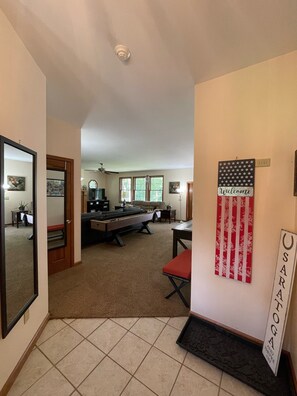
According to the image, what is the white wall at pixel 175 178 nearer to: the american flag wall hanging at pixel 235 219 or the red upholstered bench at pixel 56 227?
the red upholstered bench at pixel 56 227

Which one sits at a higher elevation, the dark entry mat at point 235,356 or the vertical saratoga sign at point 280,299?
the vertical saratoga sign at point 280,299

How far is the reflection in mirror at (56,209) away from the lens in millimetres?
2839

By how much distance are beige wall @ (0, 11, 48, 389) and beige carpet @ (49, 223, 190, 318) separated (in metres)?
0.46

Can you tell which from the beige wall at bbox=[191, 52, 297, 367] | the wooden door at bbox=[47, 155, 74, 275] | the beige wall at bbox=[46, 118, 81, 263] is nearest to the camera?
the beige wall at bbox=[191, 52, 297, 367]

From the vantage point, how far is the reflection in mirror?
9.32 ft

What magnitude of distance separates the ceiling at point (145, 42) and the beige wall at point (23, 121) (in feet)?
0.46

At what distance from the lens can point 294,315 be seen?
54.9 inches

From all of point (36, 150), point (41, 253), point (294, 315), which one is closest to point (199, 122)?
point (36, 150)

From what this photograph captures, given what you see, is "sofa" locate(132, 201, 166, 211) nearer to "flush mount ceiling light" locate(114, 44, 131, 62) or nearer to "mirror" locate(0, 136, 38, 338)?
"mirror" locate(0, 136, 38, 338)

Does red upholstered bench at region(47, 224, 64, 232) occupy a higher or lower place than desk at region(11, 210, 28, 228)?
lower

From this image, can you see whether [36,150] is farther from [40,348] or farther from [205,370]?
[205,370]

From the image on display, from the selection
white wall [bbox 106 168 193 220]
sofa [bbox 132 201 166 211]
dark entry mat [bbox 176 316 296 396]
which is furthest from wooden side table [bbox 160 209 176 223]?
dark entry mat [bbox 176 316 296 396]

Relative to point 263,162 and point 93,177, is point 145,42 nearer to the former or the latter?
point 263,162

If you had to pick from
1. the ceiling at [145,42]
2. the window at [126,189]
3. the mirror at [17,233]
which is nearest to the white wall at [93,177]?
the window at [126,189]
